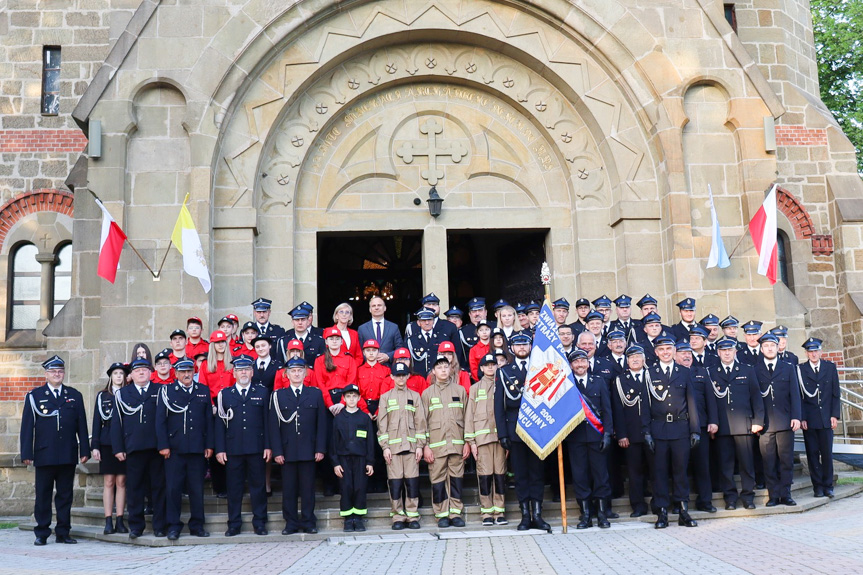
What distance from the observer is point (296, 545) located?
9.77 metres

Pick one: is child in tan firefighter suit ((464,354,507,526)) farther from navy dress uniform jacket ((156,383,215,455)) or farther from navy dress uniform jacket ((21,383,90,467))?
navy dress uniform jacket ((21,383,90,467))

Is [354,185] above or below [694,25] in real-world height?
below

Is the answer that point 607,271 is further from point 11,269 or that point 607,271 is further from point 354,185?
point 11,269

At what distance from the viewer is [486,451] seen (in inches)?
418

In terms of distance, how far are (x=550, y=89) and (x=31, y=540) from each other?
10099 mm

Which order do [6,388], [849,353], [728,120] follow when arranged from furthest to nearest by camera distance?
[849,353]
[6,388]
[728,120]

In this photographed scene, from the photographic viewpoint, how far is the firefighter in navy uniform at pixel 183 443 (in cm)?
1035

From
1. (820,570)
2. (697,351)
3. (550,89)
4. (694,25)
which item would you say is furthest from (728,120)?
(820,570)

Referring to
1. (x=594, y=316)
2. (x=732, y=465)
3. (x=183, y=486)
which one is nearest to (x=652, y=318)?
(x=594, y=316)

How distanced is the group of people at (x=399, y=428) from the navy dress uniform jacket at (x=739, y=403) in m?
0.02

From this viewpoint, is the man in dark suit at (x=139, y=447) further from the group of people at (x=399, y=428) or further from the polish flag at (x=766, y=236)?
the polish flag at (x=766, y=236)

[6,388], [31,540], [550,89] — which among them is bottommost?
[31,540]

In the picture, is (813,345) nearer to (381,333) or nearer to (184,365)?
(381,333)

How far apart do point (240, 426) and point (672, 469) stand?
16.6ft
